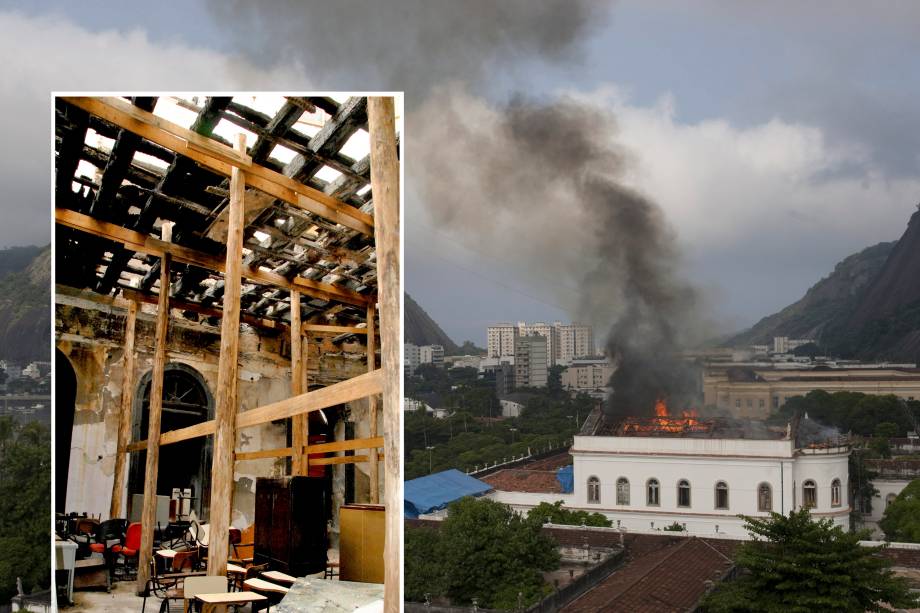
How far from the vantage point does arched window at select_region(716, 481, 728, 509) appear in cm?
597

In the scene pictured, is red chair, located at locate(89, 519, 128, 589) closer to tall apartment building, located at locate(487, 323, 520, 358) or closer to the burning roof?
tall apartment building, located at locate(487, 323, 520, 358)

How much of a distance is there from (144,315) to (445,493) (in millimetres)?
2707

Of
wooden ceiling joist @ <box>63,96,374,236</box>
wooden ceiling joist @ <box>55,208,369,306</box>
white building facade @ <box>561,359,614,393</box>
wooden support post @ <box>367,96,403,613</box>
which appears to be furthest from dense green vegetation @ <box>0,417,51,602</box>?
white building facade @ <box>561,359,614,393</box>

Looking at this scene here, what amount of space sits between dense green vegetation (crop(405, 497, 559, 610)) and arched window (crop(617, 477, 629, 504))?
626 millimetres

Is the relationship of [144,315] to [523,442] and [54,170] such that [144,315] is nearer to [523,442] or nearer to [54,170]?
[54,170]

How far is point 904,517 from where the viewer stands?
222 inches

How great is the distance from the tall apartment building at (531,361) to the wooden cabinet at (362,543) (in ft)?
6.21

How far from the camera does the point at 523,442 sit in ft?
21.5

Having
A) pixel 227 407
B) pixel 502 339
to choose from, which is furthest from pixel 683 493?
pixel 227 407

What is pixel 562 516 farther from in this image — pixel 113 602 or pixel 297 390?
pixel 113 602

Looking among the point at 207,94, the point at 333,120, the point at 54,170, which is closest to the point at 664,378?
the point at 333,120

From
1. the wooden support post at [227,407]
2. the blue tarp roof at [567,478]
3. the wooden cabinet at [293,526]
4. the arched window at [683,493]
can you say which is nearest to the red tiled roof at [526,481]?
the blue tarp roof at [567,478]

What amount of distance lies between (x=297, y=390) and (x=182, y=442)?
1070mm

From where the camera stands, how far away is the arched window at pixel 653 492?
247 inches
